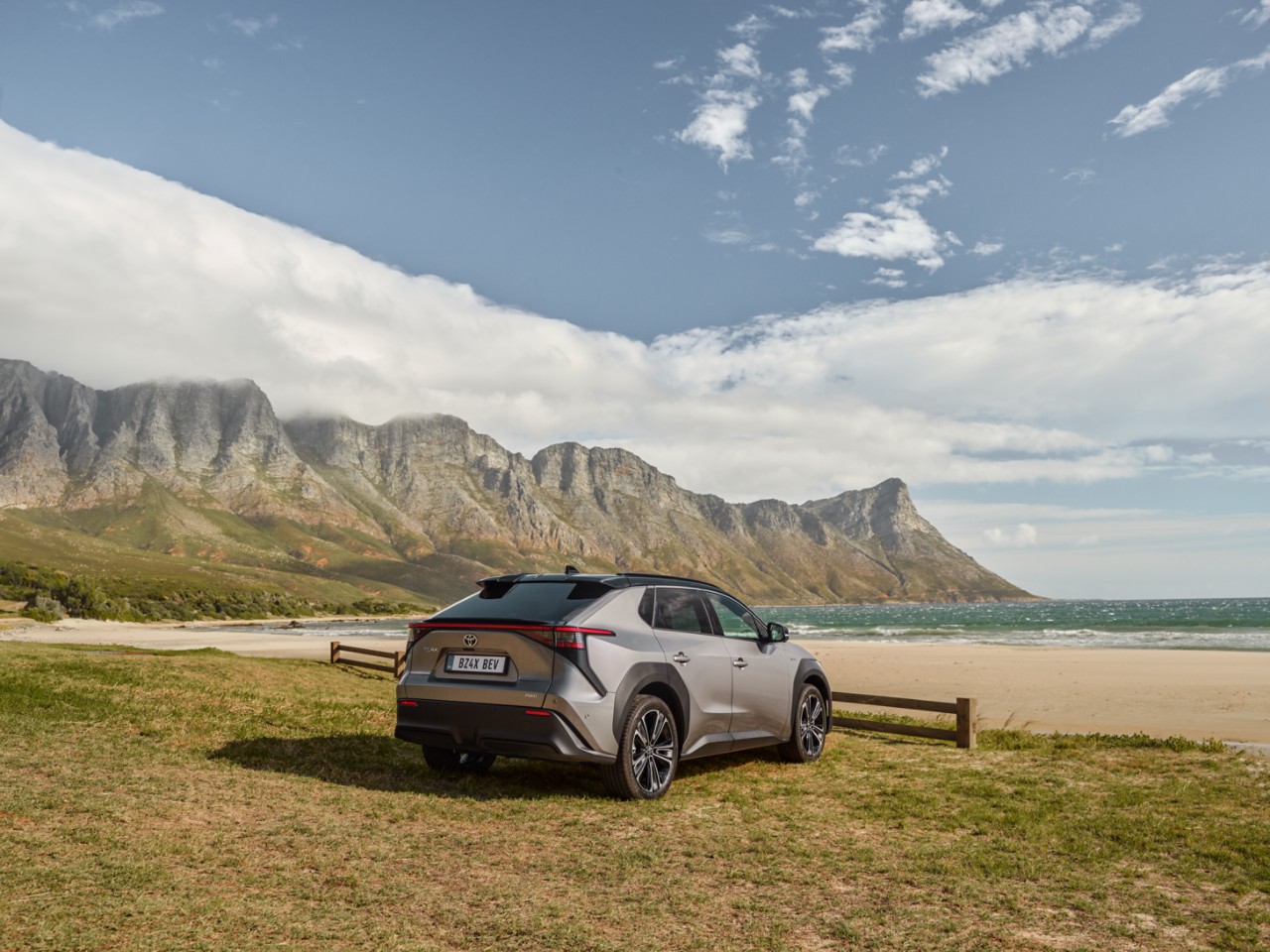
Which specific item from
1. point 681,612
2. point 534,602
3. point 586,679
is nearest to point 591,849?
point 586,679

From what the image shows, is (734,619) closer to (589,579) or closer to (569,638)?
(589,579)

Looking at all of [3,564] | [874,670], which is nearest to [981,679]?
[874,670]

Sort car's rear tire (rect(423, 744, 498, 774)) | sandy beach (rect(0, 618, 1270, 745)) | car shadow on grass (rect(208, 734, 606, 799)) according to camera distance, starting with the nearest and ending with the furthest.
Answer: car shadow on grass (rect(208, 734, 606, 799)) < car's rear tire (rect(423, 744, 498, 774)) < sandy beach (rect(0, 618, 1270, 745))

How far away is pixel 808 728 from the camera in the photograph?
9.83 m

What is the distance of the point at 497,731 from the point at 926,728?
7293 millimetres

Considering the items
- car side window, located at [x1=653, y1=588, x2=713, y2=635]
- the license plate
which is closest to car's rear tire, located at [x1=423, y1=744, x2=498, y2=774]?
the license plate

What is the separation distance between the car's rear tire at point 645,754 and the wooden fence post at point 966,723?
5212mm

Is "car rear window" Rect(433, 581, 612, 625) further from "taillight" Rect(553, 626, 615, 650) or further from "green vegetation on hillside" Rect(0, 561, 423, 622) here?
"green vegetation on hillside" Rect(0, 561, 423, 622)

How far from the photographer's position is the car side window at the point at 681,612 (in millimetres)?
8148

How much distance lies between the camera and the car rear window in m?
7.41

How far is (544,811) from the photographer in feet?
22.8

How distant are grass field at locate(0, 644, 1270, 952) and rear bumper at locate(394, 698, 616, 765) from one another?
48cm

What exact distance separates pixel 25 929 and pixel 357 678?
18.0m

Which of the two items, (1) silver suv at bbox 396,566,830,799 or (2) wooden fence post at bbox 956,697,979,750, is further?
(2) wooden fence post at bbox 956,697,979,750
